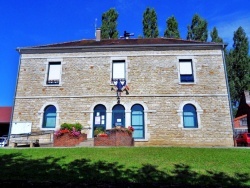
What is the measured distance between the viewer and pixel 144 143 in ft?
51.0

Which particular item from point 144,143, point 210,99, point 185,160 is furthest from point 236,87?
point 185,160

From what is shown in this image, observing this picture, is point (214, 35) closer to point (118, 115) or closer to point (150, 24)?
→ point (150, 24)

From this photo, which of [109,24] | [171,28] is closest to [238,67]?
[171,28]

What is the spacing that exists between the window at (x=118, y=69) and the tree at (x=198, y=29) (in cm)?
2287

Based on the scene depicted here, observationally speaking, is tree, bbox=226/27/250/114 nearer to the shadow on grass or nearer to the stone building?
the stone building

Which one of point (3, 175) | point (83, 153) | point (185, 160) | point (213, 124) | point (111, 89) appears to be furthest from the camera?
point (111, 89)

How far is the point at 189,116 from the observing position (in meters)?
15.9

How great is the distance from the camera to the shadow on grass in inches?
236

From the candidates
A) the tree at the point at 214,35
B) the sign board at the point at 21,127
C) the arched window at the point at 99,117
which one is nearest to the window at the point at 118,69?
the arched window at the point at 99,117

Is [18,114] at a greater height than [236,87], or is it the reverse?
[236,87]

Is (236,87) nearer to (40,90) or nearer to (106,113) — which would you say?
(106,113)

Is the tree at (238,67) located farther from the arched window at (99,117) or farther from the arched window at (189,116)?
the arched window at (99,117)

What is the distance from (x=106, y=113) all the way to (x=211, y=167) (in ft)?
30.9

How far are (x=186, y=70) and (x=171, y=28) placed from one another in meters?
19.5
